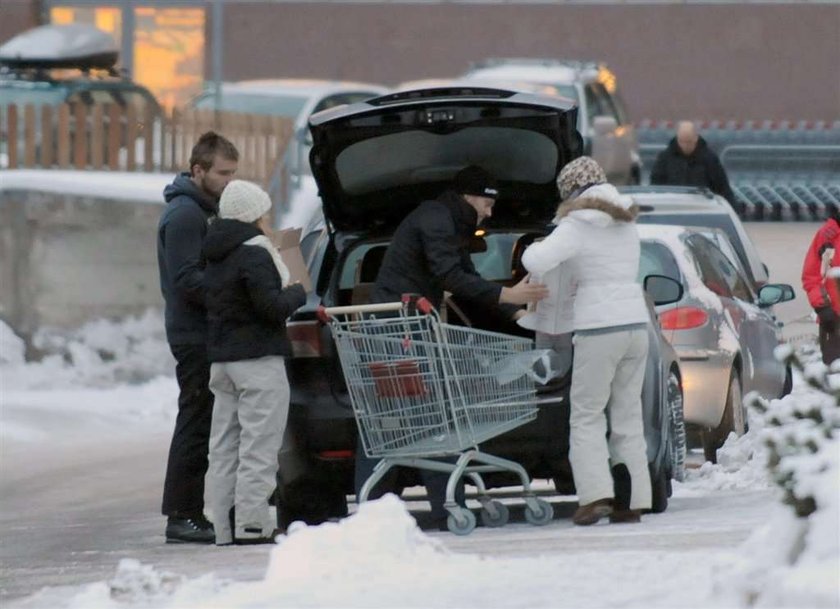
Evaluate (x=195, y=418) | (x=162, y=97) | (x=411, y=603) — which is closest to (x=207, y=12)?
(x=162, y=97)

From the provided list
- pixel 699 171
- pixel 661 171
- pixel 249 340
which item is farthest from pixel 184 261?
pixel 661 171

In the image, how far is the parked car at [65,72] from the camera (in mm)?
22656

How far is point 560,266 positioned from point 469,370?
0.64 metres

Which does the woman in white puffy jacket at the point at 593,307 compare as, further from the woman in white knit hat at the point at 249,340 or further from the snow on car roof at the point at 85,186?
the snow on car roof at the point at 85,186

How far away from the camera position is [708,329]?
42.5 ft

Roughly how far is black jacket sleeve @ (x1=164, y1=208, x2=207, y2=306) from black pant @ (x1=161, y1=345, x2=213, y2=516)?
310 mm

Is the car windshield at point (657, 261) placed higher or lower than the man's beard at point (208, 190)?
lower

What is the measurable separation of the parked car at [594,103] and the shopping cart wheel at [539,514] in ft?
51.4

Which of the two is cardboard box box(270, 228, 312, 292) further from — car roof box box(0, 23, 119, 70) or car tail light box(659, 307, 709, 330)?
car roof box box(0, 23, 119, 70)

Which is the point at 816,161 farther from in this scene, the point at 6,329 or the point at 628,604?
the point at 628,604

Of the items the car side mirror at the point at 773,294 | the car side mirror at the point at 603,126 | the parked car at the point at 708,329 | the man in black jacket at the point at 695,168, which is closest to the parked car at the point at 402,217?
the parked car at the point at 708,329

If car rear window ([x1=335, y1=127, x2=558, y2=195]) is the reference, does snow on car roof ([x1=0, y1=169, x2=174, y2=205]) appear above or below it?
below

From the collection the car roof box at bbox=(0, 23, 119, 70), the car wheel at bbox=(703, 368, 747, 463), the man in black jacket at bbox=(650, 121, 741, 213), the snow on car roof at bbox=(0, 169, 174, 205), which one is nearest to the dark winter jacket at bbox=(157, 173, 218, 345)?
the car wheel at bbox=(703, 368, 747, 463)

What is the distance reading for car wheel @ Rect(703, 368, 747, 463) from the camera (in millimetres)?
13219
